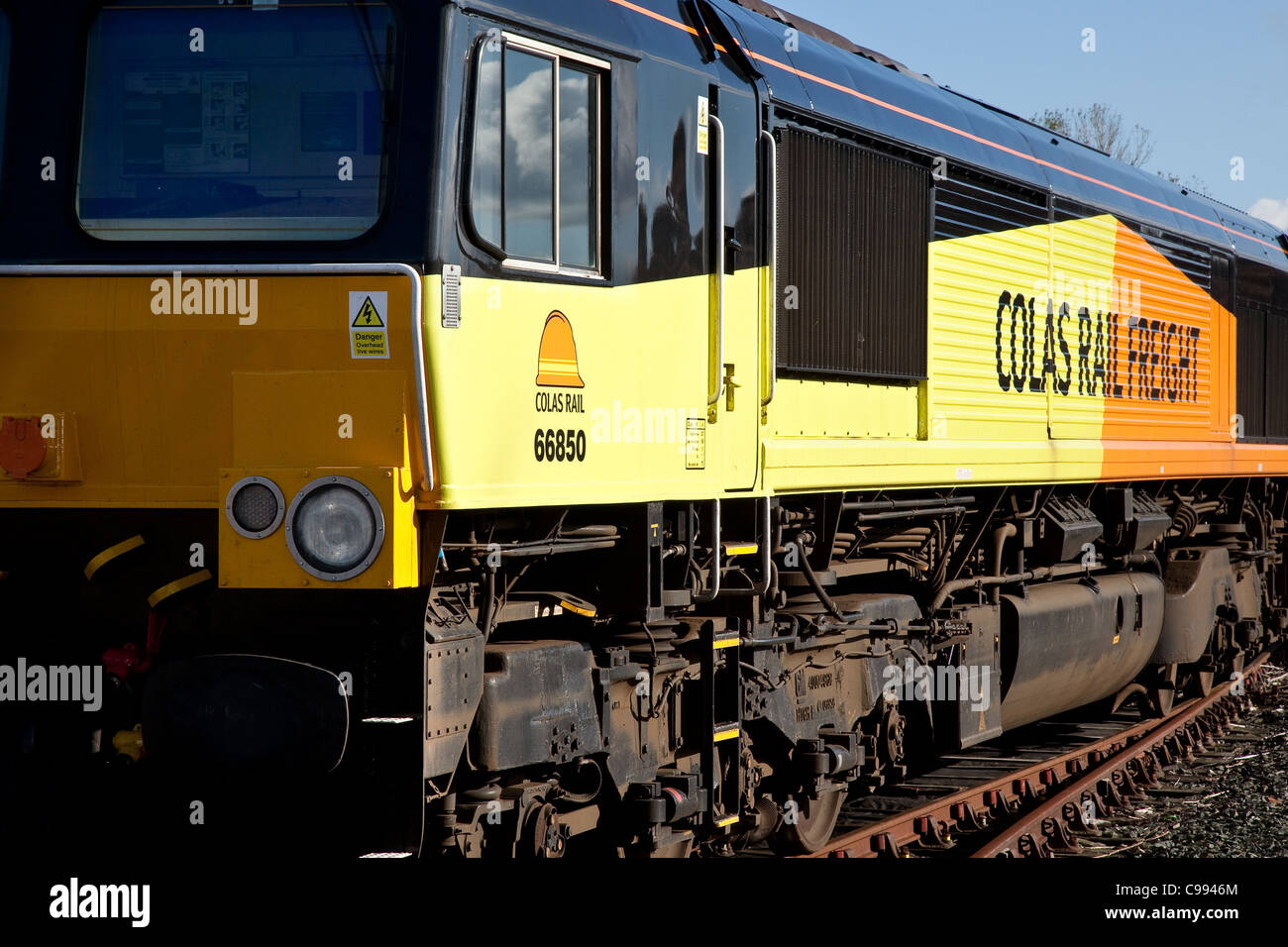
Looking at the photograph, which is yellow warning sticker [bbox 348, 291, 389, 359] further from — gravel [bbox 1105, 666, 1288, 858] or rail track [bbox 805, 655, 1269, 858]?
gravel [bbox 1105, 666, 1288, 858]

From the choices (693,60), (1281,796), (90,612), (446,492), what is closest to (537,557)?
(446,492)

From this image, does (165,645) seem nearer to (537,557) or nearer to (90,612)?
(90,612)

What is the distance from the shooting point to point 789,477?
7109 mm

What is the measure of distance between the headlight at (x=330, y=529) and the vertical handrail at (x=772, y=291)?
8.41 ft

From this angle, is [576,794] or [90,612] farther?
[576,794]

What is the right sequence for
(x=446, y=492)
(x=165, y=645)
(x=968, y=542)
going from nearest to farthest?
(x=446, y=492) < (x=165, y=645) < (x=968, y=542)

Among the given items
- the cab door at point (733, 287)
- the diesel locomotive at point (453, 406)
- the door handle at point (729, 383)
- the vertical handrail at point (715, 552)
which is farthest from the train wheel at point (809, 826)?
the door handle at point (729, 383)

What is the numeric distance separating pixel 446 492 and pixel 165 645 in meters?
1.35

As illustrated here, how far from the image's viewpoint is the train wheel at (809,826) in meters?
7.68

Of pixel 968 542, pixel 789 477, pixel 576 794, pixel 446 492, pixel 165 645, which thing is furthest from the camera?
pixel 968 542

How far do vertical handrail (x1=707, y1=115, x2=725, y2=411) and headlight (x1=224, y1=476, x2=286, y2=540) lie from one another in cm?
219

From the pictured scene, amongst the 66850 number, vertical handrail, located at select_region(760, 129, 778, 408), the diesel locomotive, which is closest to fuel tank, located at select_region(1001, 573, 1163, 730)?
the diesel locomotive

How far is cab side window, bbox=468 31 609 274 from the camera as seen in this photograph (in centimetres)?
530
